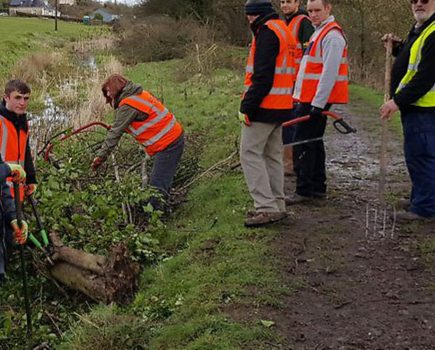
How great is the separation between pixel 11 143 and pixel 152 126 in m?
1.95

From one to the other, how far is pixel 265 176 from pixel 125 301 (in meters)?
1.82

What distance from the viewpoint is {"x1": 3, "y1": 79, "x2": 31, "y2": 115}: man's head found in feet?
18.3

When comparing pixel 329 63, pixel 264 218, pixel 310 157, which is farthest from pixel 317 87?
pixel 264 218

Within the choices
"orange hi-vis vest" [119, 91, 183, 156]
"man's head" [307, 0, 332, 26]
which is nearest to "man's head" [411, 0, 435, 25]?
"man's head" [307, 0, 332, 26]

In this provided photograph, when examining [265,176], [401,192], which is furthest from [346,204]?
[265,176]

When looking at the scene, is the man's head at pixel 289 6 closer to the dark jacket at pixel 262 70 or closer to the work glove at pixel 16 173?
the dark jacket at pixel 262 70

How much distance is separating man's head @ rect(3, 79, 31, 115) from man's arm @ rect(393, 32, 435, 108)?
3.58 meters

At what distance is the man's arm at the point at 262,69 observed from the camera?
550cm

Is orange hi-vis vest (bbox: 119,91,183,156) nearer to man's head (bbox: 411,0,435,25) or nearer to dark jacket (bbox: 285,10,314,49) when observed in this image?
dark jacket (bbox: 285,10,314,49)

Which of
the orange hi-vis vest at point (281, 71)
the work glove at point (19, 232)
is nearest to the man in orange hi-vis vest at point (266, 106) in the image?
the orange hi-vis vest at point (281, 71)

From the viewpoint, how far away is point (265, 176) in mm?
5930

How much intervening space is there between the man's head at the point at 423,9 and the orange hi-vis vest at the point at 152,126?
3121mm

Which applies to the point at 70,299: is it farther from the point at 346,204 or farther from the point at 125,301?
the point at 346,204

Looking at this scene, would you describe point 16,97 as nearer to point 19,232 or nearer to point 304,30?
point 19,232
